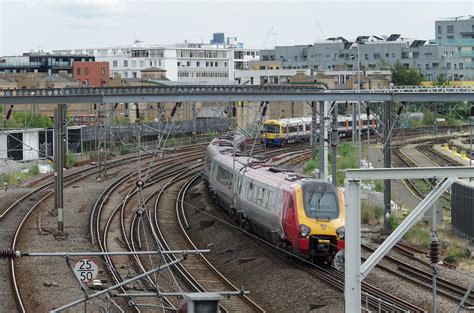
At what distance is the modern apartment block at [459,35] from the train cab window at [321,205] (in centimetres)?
9095

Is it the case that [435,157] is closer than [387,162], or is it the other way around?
[387,162]

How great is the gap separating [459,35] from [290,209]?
109 m

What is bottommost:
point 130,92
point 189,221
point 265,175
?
point 189,221

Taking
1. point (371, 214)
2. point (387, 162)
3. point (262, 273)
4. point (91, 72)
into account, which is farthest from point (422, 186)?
point (91, 72)

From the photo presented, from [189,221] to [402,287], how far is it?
13314 mm

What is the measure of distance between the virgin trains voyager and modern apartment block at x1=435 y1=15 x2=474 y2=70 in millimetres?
85431

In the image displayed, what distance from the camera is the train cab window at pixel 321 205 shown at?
2352 centimetres

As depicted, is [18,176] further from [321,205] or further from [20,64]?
[20,64]

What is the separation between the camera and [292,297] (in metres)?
20.7

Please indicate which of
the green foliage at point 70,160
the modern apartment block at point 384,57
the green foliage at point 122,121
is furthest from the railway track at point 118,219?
the modern apartment block at point 384,57

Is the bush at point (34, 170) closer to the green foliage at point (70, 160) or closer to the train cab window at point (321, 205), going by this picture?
the green foliage at point (70, 160)

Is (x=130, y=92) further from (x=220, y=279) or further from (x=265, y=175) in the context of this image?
(x=220, y=279)

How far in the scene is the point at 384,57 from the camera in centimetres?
11081

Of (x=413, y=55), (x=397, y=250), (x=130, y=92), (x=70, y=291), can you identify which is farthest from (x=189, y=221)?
(x=413, y=55)
